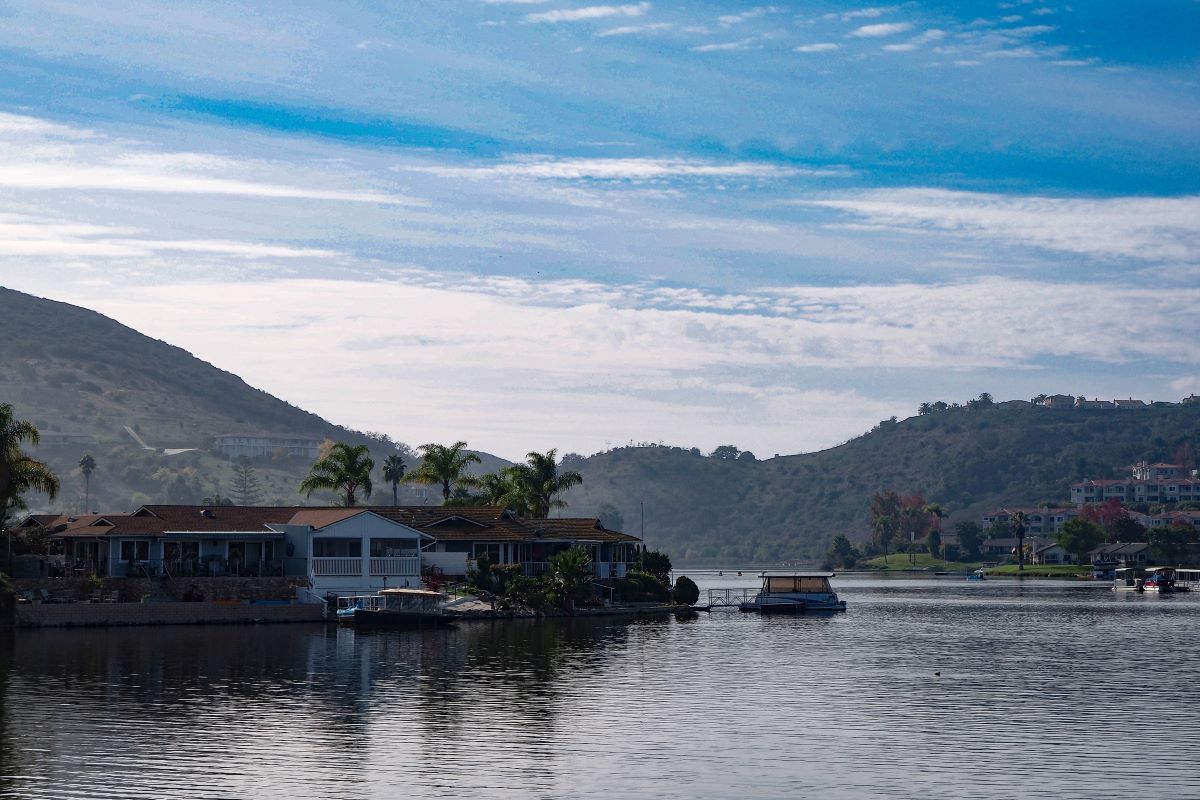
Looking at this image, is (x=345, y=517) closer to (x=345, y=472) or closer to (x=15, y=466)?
(x=345, y=472)

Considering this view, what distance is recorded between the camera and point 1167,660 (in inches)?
2813

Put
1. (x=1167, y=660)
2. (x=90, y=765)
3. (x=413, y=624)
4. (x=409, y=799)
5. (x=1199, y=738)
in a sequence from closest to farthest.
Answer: (x=409, y=799) < (x=90, y=765) < (x=1199, y=738) < (x=1167, y=660) < (x=413, y=624)

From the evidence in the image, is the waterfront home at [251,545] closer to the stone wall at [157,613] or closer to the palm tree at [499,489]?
the stone wall at [157,613]

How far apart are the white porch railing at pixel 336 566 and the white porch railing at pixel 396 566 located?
1095 mm

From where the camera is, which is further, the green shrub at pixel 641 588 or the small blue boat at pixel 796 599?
the small blue boat at pixel 796 599

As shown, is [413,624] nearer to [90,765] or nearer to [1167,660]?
[1167,660]

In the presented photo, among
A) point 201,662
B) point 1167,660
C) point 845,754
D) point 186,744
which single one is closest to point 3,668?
point 201,662

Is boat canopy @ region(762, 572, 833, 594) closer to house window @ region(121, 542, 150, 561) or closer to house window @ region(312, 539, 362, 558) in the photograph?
house window @ region(312, 539, 362, 558)

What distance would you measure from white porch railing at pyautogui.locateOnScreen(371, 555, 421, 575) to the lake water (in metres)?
13.9

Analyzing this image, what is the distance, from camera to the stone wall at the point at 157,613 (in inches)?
3388

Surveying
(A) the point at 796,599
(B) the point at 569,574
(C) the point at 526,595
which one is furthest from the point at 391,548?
(A) the point at 796,599

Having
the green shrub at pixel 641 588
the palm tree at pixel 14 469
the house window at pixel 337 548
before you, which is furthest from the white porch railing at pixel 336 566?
the green shrub at pixel 641 588

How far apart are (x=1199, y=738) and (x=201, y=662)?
42009mm

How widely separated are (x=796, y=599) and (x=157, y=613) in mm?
52693
